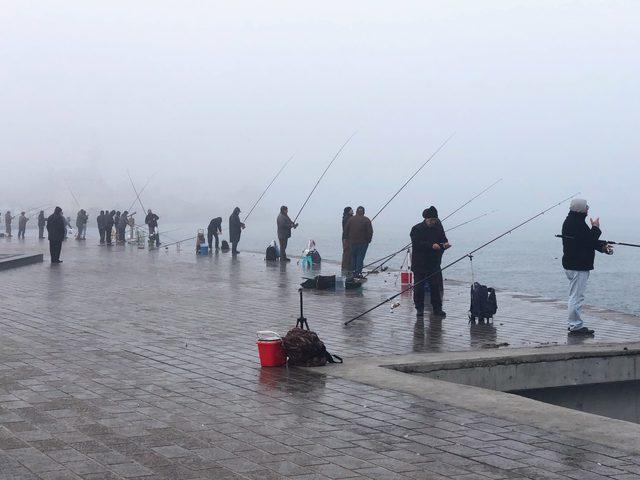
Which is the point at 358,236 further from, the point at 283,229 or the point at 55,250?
the point at 55,250

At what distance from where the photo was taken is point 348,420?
6.27m

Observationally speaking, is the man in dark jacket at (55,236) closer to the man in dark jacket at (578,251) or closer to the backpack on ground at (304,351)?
the man in dark jacket at (578,251)

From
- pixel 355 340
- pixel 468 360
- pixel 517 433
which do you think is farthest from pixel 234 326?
pixel 517 433

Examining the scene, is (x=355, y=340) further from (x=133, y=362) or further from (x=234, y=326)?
(x=133, y=362)

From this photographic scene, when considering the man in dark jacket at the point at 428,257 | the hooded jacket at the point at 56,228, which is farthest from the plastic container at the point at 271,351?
the hooded jacket at the point at 56,228

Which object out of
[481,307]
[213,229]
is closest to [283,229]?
[213,229]

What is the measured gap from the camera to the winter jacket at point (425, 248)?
12.8 m

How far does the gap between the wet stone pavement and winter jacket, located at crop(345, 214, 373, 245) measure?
7166mm

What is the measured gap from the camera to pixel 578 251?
36.7 feet

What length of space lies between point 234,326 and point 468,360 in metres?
3.56

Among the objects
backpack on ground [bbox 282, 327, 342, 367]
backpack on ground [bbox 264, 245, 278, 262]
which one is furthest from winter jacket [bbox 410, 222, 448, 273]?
backpack on ground [bbox 264, 245, 278, 262]

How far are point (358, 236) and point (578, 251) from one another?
9628 millimetres

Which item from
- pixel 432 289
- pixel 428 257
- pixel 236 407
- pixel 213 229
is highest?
pixel 213 229

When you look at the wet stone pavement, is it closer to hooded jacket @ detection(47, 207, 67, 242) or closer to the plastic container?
the plastic container
